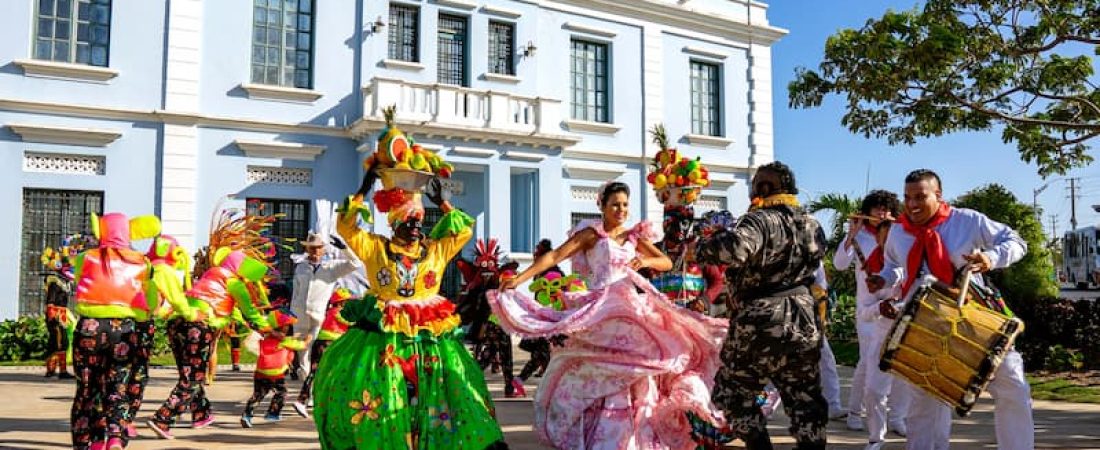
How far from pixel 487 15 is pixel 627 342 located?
14.6 metres

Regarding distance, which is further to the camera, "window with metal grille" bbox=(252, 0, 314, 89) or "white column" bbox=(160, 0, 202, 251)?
"window with metal grille" bbox=(252, 0, 314, 89)

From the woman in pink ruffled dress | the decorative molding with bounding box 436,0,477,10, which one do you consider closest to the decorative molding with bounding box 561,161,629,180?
the decorative molding with bounding box 436,0,477,10

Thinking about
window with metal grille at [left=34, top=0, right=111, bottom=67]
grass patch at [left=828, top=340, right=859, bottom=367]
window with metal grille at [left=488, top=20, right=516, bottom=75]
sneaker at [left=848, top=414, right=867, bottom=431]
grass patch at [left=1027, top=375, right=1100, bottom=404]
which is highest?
window with metal grille at [left=488, top=20, right=516, bottom=75]

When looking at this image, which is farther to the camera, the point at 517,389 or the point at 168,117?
the point at 168,117

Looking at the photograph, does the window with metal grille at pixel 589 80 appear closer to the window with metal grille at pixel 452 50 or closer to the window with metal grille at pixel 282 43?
the window with metal grille at pixel 452 50

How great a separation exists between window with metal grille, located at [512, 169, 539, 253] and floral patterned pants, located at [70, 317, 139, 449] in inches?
501

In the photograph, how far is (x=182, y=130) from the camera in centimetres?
1545

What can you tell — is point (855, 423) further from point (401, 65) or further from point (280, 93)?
point (280, 93)

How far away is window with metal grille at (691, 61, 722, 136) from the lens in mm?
21875

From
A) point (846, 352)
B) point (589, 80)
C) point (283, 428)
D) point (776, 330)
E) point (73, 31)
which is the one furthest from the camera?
point (589, 80)

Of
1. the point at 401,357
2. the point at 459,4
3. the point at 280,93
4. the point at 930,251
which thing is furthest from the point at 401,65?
the point at 930,251

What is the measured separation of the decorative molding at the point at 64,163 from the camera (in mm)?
14406

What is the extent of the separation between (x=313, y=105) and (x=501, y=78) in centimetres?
428

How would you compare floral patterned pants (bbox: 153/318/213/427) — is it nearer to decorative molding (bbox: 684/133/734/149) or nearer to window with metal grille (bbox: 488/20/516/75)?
window with metal grille (bbox: 488/20/516/75)
